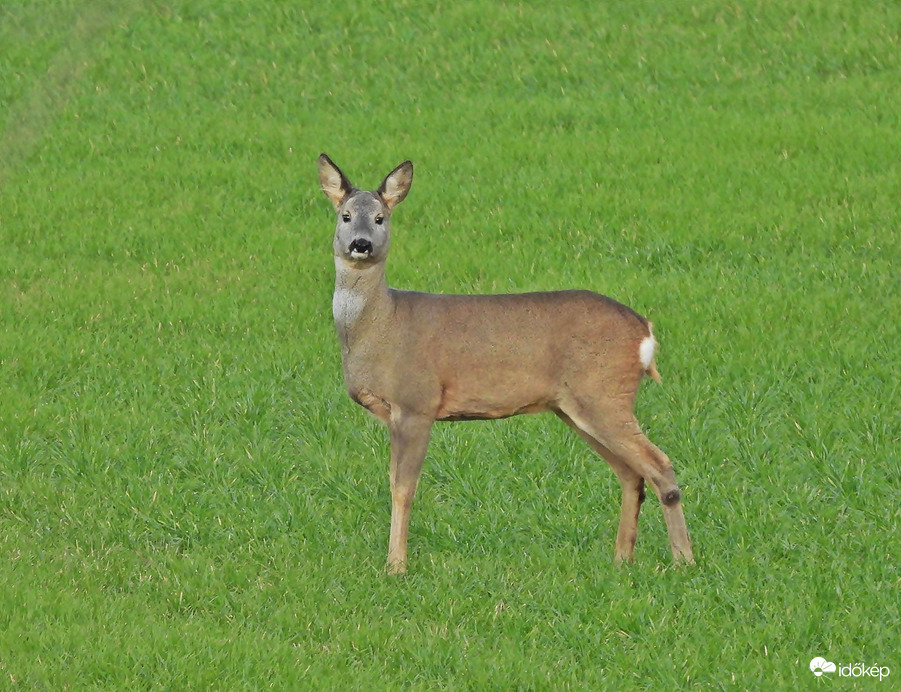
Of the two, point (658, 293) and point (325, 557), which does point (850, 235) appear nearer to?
point (658, 293)

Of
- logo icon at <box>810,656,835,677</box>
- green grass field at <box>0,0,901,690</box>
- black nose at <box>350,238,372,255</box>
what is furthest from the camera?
black nose at <box>350,238,372,255</box>

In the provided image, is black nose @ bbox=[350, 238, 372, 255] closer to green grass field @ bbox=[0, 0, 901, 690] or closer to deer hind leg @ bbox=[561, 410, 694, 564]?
deer hind leg @ bbox=[561, 410, 694, 564]

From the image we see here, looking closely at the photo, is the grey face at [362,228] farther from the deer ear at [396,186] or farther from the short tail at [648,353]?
the short tail at [648,353]

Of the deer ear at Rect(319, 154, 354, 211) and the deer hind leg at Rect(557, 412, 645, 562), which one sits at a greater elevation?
the deer ear at Rect(319, 154, 354, 211)

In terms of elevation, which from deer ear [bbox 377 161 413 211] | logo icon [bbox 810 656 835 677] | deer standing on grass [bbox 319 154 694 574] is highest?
deer ear [bbox 377 161 413 211]

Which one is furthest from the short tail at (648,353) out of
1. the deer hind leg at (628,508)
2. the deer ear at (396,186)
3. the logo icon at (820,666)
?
the logo icon at (820,666)

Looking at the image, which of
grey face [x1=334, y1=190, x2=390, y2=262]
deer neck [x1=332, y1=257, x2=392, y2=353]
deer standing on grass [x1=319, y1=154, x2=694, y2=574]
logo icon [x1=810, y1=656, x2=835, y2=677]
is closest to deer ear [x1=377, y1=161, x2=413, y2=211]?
deer standing on grass [x1=319, y1=154, x2=694, y2=574]

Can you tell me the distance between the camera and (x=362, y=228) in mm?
6652

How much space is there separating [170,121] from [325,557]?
11.3 metres

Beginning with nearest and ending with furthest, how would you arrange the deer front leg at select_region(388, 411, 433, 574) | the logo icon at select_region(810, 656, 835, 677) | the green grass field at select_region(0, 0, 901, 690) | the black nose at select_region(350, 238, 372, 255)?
the logo icon at select_region(810, 656, 835, 677) → the green grass field at select_region(0, 0, 901, 690) → the black nose at select_region(350, 238, 372, 255) → the deer front leg at select_region(388, 411, 433, 574)

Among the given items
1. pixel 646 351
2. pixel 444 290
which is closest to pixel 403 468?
pixel 646 351

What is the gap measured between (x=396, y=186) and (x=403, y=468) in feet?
4.98

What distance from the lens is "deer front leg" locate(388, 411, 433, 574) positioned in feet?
22.1

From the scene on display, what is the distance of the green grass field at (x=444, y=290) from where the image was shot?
600 centimetres
